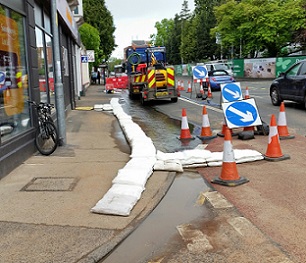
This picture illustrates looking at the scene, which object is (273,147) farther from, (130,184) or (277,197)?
(130,184)

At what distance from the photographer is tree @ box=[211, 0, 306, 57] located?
4166 centimetres

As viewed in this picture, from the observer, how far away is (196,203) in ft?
16.2

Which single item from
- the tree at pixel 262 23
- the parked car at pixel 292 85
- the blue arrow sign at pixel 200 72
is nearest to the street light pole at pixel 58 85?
→ the parked car at pixel 292 85

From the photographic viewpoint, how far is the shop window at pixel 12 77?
6535 mm

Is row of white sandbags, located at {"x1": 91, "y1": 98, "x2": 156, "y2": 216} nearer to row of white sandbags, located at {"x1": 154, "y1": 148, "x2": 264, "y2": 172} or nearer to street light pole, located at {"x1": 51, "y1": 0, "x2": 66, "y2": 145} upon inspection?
row of white sandbags, located at {"x1": 154, "y1": 148, "x2": 264, "y2": 172}

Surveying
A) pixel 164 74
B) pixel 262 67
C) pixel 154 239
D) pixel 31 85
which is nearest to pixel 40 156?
pixel 31 85

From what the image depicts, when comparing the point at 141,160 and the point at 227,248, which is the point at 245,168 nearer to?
the point at 141,160

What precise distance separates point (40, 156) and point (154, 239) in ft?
13.8

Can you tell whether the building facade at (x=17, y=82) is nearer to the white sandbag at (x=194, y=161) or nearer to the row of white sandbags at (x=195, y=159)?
the row of white sandbags at (x=195, y=159)

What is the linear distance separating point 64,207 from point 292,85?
431 inches

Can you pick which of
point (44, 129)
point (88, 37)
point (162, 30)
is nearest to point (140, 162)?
point (44, 129)

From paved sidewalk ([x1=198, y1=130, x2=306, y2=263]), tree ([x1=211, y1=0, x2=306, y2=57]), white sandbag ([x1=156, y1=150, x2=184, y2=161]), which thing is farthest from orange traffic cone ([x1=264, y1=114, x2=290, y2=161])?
tree ([x1=211, y1=0, x2=306, y2=57])

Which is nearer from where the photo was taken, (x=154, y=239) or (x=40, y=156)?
(x=154, y=239)

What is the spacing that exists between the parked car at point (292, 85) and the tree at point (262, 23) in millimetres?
29661
